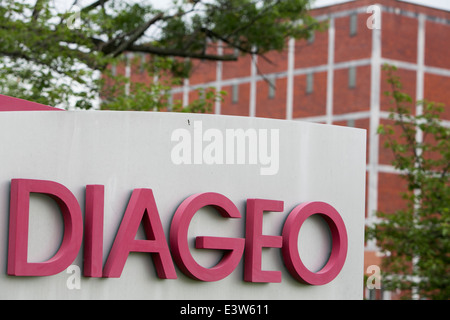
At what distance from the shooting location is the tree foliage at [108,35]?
1535 centimetres

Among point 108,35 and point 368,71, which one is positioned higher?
point 368,71

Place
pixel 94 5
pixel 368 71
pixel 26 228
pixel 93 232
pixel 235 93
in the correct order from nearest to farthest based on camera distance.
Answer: pixel 26 228 < pixel 93 232 < pixel 94 5 < pixel 368 71 < pixel 235 93

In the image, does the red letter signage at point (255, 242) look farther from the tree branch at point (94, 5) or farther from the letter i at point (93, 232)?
the tree branch at point (94, 5)

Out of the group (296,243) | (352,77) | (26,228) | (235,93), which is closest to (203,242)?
(296,243)

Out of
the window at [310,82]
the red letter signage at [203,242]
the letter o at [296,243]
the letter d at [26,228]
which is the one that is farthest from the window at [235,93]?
the letter d at [26,228]

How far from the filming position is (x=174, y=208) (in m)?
7.13

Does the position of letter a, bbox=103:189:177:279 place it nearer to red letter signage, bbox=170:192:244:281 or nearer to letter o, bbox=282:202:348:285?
red letter signage, bbox=170:192:244:281

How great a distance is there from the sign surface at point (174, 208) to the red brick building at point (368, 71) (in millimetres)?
34596

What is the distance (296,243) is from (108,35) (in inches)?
422

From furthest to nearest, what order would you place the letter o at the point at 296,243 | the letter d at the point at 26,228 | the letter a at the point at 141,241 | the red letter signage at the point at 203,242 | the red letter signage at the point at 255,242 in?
1. the letter o at the point at 296,243
2. the red letter signage at the point at 255,242
3. the red letter signage at the point at 203,242
4. the letter a at the point at 141,241
5. the letter d at the point at 26,228

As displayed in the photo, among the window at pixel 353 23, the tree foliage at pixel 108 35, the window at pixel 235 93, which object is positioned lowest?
the tree foliage at pixel 108 35

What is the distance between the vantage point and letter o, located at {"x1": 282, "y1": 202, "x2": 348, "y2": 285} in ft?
24.5

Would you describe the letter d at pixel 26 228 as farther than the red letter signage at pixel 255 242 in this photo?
No

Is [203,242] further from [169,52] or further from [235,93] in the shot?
[235,93]
